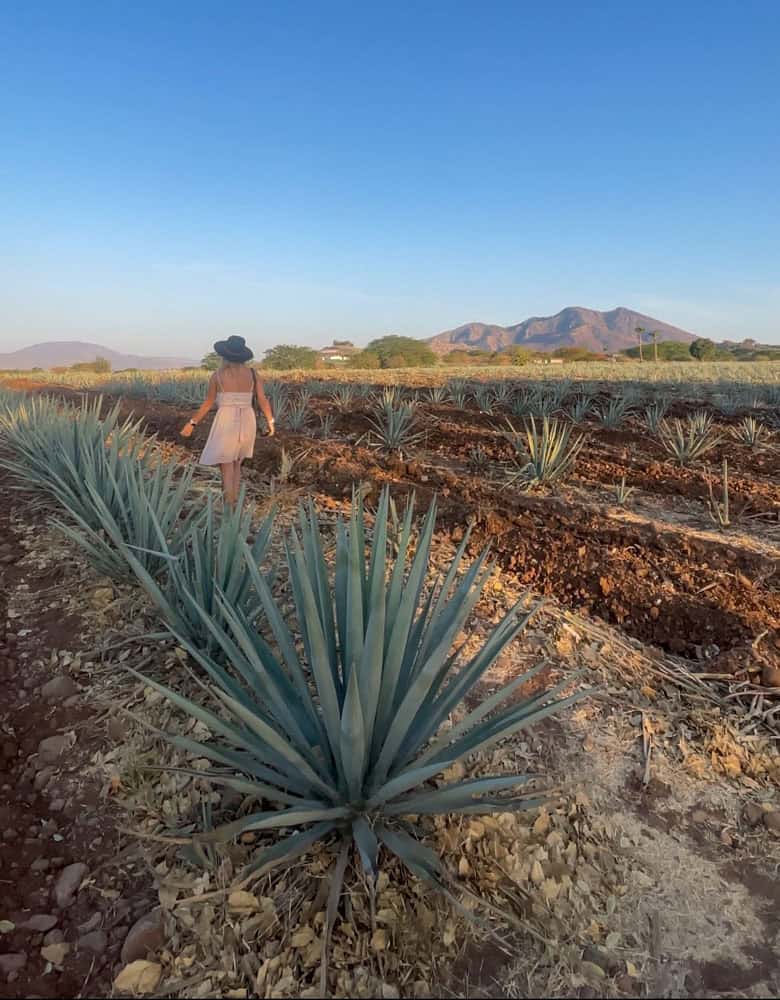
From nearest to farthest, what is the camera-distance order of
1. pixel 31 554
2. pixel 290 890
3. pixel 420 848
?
Result: pixel 420 848 → pixel 290 890 → pixel 31 554

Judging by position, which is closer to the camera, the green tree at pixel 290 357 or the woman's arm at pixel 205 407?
the woman's arm at pixel 205 407

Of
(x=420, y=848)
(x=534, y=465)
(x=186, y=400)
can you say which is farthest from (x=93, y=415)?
(x=186, y=400)

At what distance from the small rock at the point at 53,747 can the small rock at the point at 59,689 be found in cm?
27

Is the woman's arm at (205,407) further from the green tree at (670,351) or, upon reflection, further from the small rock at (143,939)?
the green tree at (670,351)

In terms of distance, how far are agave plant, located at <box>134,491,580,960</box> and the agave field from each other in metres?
0.01

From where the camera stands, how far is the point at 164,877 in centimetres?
179

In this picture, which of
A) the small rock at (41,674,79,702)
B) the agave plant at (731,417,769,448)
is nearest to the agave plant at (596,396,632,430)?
the agave plant at (731,417,769,448)

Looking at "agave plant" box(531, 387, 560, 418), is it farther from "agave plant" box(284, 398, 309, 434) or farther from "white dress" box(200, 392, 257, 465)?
"white dress" box(200, 392, 257, 465)

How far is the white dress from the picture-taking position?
451 centimetres

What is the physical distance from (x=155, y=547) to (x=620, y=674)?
2345mm

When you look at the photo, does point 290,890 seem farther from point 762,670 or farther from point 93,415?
point 93,415

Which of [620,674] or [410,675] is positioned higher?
→ [410,675]

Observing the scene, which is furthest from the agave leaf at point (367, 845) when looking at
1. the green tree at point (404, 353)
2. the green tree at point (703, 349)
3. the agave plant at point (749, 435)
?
the green tree at point (703, 349)

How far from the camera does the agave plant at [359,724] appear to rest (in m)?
1.59
